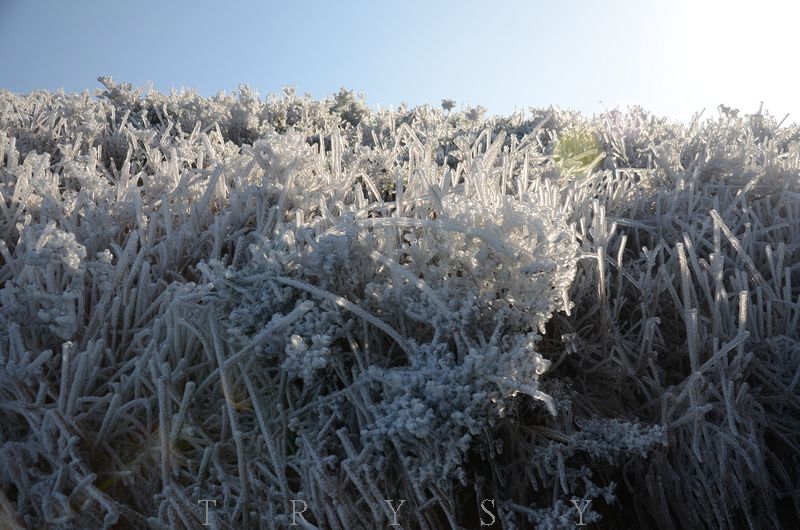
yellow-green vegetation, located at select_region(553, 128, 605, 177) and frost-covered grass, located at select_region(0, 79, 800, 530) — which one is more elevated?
yellow-green vegetation, located at select_region(553, 128, 605, 177)

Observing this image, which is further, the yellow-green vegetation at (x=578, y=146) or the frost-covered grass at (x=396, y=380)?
the yellow-green vegetation at (x=578, y=146)

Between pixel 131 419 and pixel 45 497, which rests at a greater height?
pixel 131 419

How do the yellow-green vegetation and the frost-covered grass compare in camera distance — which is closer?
the frost-covered grass

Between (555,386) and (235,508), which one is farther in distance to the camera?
(555,386)

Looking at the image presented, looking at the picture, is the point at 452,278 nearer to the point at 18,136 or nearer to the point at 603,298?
the point at 603,298

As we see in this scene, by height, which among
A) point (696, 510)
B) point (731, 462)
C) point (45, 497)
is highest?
point (45, 497)

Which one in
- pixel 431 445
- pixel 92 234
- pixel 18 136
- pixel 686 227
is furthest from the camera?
pixel 18 136

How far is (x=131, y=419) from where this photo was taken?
175cm

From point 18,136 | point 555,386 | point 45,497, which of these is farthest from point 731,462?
point 18,136

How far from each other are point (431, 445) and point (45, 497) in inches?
36.6

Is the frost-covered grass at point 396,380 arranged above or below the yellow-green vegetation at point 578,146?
below

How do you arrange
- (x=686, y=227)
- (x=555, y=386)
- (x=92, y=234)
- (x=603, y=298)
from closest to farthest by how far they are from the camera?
(x=555, y=386) → (x=603, y=298) → (x=92, y=234) → (x=686, y=227)

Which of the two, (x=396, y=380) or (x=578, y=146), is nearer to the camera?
(x=396, y=380)

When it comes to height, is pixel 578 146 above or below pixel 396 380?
above
